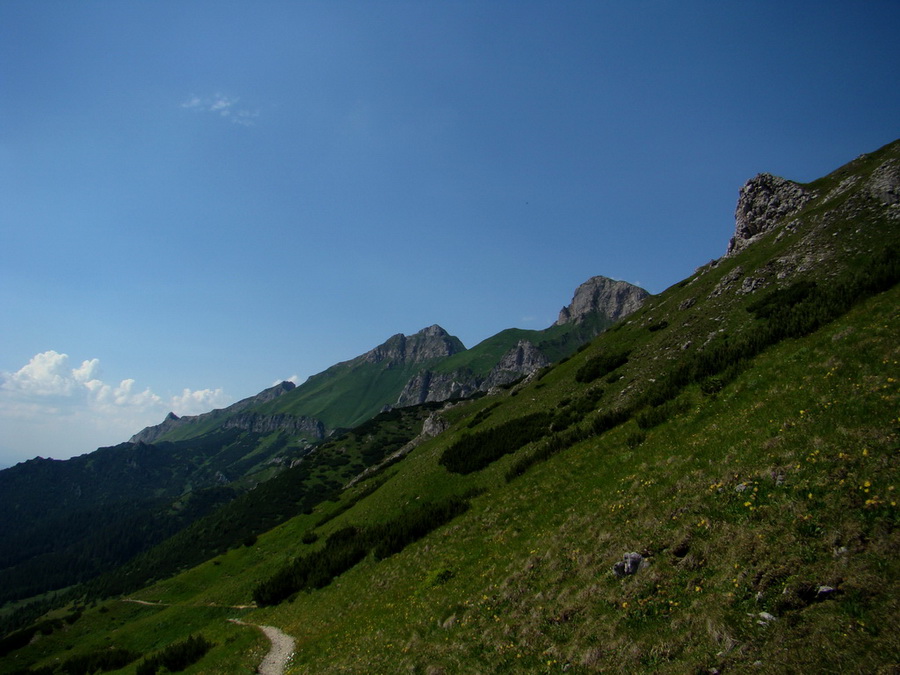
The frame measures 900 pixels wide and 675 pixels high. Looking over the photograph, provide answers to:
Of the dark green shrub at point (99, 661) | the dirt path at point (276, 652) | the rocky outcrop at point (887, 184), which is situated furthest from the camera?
the rocky outcrop at point (887, 184)

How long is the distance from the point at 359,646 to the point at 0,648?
187 ft

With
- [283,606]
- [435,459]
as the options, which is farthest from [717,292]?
[283,606]

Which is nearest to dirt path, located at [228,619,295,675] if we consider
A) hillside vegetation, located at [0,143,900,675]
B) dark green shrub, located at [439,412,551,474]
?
hillside vegetation, located at [0,143,900,675]

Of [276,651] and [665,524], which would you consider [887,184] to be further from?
[276,651]

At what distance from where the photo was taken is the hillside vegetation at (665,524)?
967 centimetres

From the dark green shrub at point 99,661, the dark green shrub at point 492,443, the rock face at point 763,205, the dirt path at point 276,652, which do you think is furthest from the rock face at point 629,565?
the rock face at point 763,205

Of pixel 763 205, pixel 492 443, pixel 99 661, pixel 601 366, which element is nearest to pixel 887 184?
pixel 763 205

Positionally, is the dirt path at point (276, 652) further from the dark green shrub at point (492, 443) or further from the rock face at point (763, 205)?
the rock face at point (763, 205)

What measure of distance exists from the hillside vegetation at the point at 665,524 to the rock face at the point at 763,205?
10.8 metres

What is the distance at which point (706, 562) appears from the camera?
11789 millimetres

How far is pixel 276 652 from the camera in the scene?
2547 cm

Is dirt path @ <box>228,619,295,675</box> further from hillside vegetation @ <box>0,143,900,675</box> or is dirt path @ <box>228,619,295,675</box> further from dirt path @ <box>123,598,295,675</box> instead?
hillside vegetation @ <box>0,143,900,675</box>

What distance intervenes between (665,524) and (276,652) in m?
24.3

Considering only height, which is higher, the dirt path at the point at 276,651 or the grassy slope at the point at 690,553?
the grassy slope at the point at 690,553
